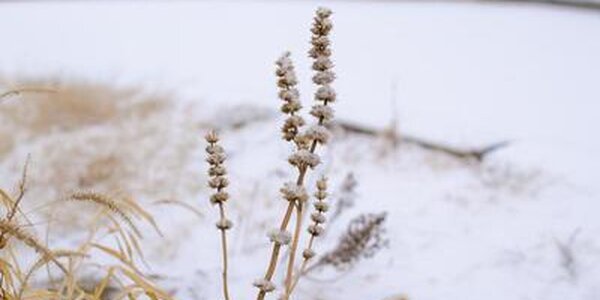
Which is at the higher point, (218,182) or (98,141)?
(218,182)

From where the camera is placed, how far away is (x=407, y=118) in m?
3.27

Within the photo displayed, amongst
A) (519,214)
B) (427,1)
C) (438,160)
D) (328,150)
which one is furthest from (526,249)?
(427,1)

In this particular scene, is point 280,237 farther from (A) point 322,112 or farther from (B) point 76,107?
(B) point 76,107

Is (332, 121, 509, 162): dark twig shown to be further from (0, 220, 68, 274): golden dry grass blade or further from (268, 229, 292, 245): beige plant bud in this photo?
(0, 220, 68, 274): golden dry grass blade

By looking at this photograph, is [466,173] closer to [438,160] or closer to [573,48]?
[438,160]

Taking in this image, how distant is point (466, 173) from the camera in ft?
9.27

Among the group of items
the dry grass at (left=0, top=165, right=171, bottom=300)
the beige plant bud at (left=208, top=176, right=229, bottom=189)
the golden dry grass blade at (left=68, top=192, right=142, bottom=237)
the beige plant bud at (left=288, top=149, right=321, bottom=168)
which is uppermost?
the beige plant bud at (left=288, top=149, right=321, bottom=168)

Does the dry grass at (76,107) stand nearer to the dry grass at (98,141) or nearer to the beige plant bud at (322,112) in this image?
the dry grass at (98,141)

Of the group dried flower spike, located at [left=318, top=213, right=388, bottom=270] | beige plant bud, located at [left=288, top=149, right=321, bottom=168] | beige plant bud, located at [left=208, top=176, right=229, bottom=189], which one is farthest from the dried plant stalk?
dried flower spike, located at [left=318, top=213, right=388, bottom=270]

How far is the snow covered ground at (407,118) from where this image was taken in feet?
Answer: 7.62

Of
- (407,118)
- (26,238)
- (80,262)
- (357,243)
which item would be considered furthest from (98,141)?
(26,238)

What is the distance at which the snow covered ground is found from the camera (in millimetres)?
2322

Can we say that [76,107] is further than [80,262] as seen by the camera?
Yes

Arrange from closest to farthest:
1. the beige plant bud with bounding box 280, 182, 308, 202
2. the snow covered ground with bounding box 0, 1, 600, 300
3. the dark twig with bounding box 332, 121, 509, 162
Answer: the beige plant bud with bounding box 280, 182, 308, 202, the snow covered ground with bounding box 0, 1, 600, 300, the dark twig with bounding box 332, 121, 509, 162
